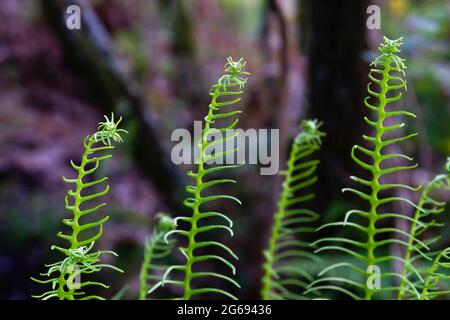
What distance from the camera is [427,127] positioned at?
9.58 ft

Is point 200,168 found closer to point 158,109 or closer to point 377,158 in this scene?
point 377,158

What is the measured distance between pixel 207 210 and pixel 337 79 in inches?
44.5

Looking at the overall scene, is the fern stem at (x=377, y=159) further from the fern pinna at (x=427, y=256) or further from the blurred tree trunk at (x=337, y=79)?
the blurred tree trunk at (x=337, y=79)

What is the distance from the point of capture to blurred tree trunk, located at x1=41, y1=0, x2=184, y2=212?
7.93 ft

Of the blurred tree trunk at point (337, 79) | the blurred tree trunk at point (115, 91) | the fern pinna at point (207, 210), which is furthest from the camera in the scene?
the blurred tree trunk at point (115, 91)

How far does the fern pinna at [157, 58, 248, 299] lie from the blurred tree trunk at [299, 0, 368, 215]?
0.35 meters

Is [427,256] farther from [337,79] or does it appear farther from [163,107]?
[163,107]

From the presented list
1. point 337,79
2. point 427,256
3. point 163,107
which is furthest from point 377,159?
point 163,107

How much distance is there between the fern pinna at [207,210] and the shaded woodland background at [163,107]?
0.55ft

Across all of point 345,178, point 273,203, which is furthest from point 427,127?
point 345,178

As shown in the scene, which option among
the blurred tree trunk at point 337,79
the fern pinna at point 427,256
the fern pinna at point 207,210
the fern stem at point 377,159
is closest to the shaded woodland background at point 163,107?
the blurred tree trunk at point 337,79

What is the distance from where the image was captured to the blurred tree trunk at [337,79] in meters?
1.64

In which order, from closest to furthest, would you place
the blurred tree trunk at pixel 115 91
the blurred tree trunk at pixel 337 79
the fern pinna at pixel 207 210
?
the fern pinna at pixel 207 210 → the blurred tree trunk at pixel 337 79 → the blurred tree trunk at pixel 115 91
